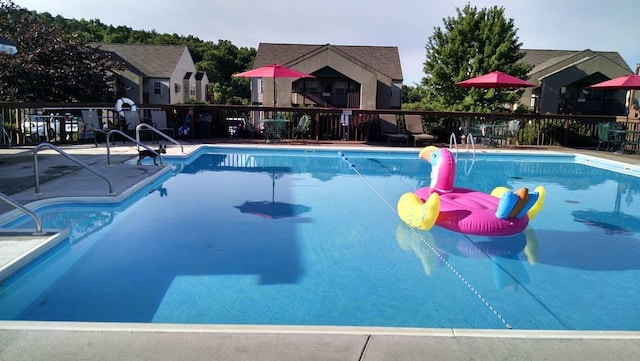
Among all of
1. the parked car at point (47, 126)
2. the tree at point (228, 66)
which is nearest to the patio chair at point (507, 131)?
the parked car at point (47, 126)

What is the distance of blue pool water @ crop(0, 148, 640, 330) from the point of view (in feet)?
12.6

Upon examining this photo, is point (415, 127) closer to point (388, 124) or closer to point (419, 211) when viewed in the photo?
point (388, 124)

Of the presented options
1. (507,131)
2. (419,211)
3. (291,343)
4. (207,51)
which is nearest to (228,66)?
(207,51)

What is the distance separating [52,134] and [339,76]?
20.5 metres

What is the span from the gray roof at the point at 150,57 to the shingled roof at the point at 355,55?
8431 millimetres

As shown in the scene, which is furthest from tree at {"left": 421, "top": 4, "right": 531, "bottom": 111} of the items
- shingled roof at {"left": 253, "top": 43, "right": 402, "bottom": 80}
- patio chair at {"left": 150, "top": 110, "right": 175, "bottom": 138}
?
patio chair at {"left": 150, "top": 110, "right": 175, "bottom": 138}

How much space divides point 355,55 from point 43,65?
68.7 ft

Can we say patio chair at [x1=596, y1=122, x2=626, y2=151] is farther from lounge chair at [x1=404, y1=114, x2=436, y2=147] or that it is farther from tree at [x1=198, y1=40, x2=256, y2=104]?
tree at [x1=198, y1=40, x2=256, y2=104]

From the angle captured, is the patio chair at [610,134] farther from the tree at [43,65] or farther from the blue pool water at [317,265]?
the tree at [43,65]

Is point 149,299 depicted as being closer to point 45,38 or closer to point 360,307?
point 360,307

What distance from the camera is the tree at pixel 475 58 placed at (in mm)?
23688

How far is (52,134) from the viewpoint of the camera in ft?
43.4

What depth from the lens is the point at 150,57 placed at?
125 ft

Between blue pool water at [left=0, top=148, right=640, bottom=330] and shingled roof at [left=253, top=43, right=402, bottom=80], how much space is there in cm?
2576
